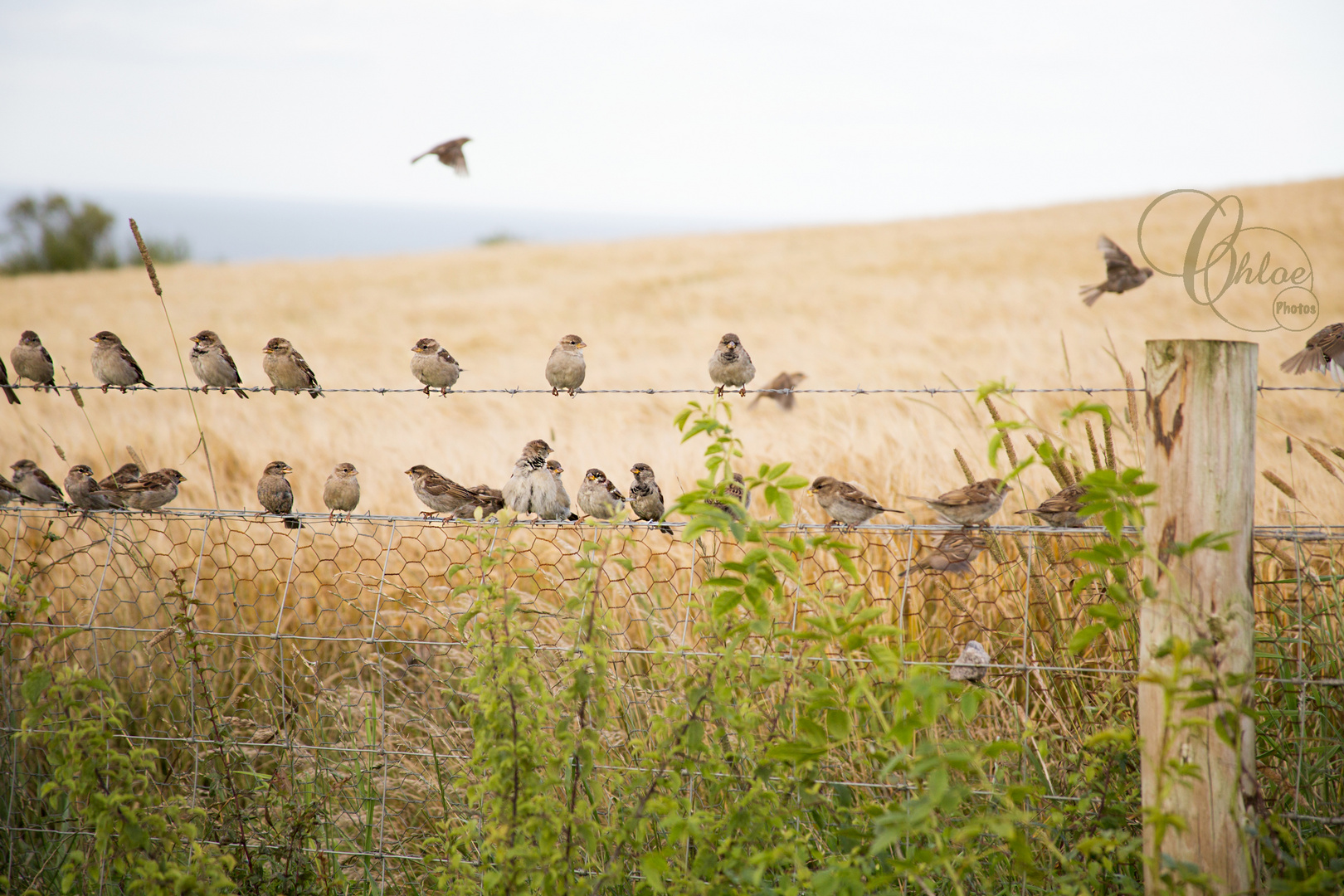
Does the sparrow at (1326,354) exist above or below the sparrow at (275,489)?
above

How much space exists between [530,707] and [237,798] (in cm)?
140

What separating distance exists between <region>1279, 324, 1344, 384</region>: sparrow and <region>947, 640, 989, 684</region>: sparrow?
2269 millimetres

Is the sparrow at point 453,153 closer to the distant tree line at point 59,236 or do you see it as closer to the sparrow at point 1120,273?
the sparrow at point 1120,273

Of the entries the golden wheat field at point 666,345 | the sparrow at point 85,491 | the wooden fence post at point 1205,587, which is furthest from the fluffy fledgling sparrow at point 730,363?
the wooden fence post at point 1205,587

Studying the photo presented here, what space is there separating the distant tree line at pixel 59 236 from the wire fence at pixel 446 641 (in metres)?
40.9

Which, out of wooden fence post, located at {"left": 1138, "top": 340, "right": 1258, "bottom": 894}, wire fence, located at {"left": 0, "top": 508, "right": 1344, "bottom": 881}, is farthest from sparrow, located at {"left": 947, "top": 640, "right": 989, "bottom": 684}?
wooden fence post, located at {"left": 1138, "top": 340, "right": 1258, "bottom": 894}

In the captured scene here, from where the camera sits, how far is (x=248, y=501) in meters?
6.48

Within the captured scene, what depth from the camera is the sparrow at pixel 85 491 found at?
4.41 metres

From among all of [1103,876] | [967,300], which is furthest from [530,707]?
[967,300]

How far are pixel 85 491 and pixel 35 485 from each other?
898mm

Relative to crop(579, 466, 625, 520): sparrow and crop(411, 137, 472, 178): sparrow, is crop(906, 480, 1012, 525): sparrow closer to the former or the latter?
crop(579, 466, 625, 520): sparrow

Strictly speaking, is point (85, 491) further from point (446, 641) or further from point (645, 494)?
point (645, 494)

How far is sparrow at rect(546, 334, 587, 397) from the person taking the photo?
18.9ft

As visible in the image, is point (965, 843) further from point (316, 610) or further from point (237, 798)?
point (316, 610)
